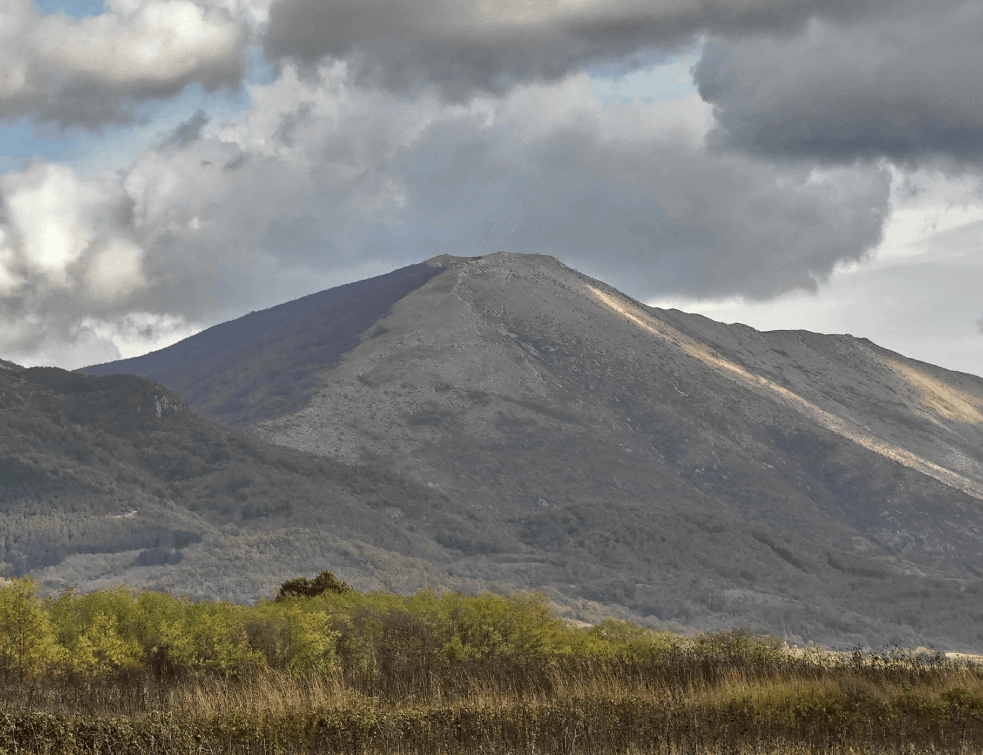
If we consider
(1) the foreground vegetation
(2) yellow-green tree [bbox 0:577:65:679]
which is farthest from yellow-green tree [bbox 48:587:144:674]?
(2) yellow-green tree [bbox 0:577:65:679]

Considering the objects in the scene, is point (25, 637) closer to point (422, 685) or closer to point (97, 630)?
point (97, 630)

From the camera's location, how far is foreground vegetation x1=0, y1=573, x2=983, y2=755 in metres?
29.9

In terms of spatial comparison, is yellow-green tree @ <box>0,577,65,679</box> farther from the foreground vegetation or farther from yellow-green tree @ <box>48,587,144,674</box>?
yellow-green tree @ <box>48,587,144,674</box>

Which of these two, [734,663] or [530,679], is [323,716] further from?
[734,663]

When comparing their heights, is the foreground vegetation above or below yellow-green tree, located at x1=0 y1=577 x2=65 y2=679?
below

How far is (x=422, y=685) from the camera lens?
41500 millimetres

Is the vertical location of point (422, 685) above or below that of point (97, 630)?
below

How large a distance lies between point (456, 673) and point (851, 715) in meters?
16.4

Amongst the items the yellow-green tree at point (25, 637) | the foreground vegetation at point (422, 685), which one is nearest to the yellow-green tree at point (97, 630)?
the foreground vegetation at point (422, 685)

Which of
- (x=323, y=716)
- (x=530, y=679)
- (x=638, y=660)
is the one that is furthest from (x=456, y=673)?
(x=323, y=716)

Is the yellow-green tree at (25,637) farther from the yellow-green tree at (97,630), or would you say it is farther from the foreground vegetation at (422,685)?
the yellow-green tree at (97,630)

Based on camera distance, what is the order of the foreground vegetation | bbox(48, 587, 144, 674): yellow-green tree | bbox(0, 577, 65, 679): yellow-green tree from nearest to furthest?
the foreground vegetation < bbox(0, 577, 65, 679): yellow-green tree < bbox(48, 587, 144, 674): yellow-green tree

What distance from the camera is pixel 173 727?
96.5ft

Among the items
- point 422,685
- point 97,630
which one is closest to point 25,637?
point 97,630
